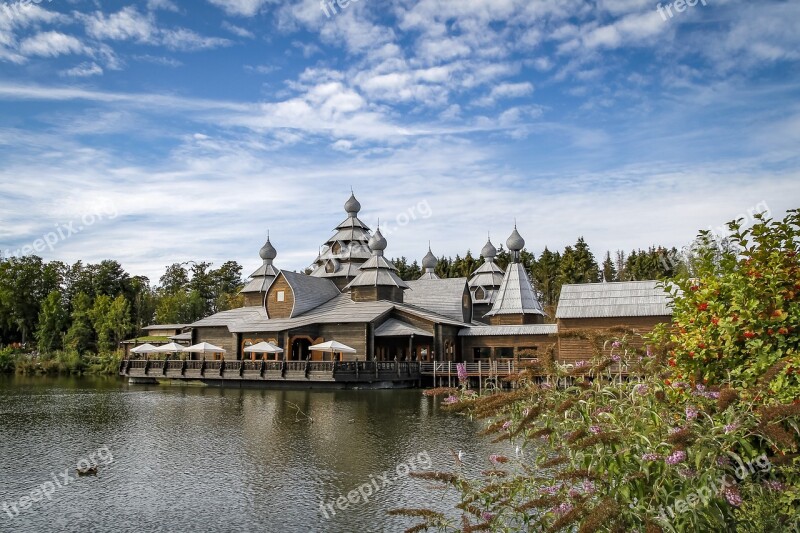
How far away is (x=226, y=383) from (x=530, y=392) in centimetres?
3403

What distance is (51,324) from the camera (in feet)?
205

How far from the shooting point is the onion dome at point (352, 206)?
53044 millimetres

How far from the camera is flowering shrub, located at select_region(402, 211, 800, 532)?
4.57 meters

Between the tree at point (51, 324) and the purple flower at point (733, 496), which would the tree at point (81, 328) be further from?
the purple flower at point (733, 496)

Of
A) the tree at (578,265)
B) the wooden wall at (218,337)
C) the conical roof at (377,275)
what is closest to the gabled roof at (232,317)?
the wooden wall at (218,337)

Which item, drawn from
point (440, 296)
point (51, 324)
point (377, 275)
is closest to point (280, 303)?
point (377, 275)

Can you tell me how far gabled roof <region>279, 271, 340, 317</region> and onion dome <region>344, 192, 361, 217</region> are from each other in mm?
8061

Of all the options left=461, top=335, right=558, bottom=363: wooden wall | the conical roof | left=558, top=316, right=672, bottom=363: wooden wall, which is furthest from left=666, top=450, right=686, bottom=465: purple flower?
the conical roof

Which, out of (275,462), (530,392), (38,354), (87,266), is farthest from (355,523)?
(87,266)

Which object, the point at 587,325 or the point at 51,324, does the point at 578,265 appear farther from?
the point at 51,324

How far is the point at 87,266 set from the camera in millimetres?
75250

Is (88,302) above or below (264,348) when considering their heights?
above

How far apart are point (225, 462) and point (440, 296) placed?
1259 inches

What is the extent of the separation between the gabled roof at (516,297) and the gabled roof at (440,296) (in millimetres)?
2464
